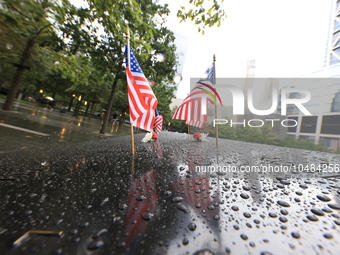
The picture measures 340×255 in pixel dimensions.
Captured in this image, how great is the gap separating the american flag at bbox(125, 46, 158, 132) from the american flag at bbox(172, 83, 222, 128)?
296 cm

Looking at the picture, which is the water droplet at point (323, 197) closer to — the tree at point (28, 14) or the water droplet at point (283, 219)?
the water droplet at point (283, 219)

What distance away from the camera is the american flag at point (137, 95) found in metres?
4.11

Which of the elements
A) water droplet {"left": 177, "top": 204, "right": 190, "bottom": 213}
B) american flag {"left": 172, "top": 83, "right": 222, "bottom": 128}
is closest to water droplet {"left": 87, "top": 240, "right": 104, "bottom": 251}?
water droplet {"left": 177, "top": 204, "right": 190, "bottom": 213}

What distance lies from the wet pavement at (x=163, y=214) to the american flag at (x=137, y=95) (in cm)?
197

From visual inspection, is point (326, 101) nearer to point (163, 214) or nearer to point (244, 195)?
point (244, 195)

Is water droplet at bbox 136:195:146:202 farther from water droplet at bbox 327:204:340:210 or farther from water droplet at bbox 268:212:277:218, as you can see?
water droplet at bbox 327:204:340:210

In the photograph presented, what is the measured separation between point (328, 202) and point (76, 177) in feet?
10.1

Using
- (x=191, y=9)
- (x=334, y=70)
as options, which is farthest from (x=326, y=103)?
(x=191, y=9)

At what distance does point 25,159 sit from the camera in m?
3.18

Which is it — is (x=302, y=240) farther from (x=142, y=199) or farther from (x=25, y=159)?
(x=25, y=159)

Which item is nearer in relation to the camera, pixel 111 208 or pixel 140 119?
pixel 111 208

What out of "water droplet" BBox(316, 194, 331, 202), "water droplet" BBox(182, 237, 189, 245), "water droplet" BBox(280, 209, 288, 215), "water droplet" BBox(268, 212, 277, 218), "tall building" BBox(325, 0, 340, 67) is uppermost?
"tall building" BBox(325, 0, 340, 67)

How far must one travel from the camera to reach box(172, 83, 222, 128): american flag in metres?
6.63

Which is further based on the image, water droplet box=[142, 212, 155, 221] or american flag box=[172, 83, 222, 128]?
american flag box=[172, 83, 222, 128]
